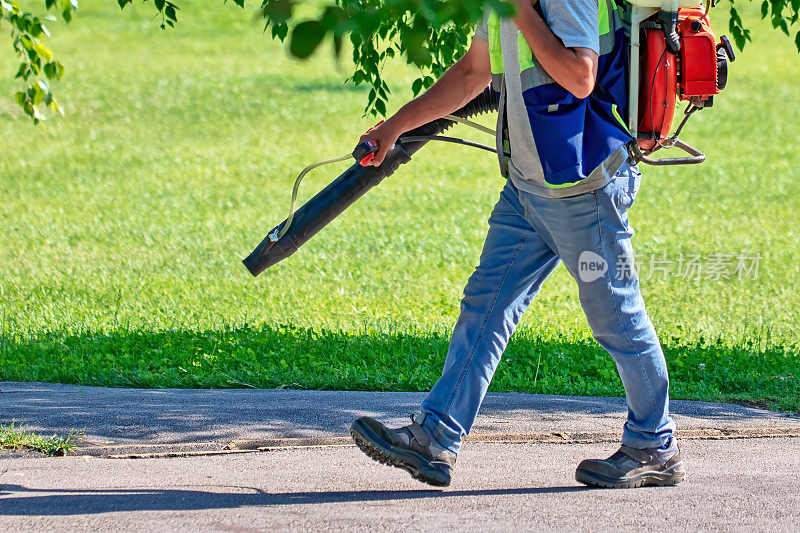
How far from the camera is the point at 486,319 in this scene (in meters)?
4.09

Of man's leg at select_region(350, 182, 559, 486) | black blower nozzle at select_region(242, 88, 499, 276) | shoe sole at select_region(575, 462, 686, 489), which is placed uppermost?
black blower nozzle at select_region(242, 88, 499, 276)

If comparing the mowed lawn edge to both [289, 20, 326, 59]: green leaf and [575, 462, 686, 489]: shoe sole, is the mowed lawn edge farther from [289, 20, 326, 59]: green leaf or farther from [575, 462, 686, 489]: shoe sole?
[289, 20, 326, 59]: green leaf

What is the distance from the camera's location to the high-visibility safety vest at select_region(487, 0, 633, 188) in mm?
3771

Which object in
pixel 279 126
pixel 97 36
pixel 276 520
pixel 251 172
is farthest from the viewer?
pixel 97 36

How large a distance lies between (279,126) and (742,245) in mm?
10580

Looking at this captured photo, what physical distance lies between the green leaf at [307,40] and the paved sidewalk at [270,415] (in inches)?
106

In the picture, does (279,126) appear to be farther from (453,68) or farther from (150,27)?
(453,68)

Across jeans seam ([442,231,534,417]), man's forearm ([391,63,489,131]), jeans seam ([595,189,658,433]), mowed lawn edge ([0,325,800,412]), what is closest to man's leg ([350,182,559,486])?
jeans seam ([442,231,534,417])

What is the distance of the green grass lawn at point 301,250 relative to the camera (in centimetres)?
648

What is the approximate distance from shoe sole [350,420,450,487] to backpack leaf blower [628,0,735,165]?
4.29ft

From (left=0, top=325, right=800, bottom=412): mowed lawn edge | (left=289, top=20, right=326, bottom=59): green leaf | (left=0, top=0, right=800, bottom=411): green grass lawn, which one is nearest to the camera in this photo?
(left=289, top=20, right=326, bottom=59): green leaf

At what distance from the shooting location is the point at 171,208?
13.8 metres

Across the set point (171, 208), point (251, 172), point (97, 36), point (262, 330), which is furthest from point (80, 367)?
point (97, 36)

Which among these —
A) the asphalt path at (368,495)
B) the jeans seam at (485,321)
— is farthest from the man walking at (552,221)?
the asphalt path at (368,495)
